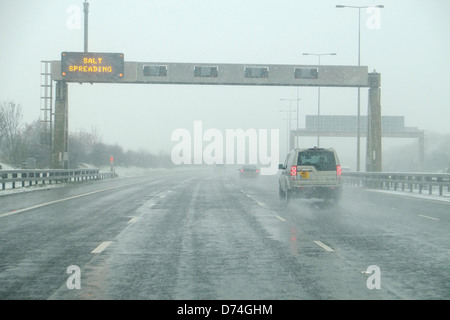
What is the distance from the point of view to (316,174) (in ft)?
65.3

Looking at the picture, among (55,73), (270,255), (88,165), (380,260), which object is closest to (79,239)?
(270,255)

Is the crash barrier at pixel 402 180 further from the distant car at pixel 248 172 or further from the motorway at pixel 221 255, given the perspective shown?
the distant car at pixel 248 172

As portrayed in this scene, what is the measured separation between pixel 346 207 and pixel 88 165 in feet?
184

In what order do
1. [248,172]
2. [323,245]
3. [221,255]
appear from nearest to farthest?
1. [221,255]
2. [323,245]
3. [248,172]

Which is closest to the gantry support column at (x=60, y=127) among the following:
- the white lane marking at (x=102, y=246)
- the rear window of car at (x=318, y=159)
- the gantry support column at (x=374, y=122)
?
the gantry support column at (x=374, y=122)

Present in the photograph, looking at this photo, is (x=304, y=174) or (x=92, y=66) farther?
(x=92, y=66)

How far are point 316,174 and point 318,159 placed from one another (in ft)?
1.95

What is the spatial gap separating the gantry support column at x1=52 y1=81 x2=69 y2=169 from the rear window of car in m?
20.9

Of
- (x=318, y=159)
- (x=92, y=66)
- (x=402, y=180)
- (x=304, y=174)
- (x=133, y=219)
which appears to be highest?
(x=92, y=66)

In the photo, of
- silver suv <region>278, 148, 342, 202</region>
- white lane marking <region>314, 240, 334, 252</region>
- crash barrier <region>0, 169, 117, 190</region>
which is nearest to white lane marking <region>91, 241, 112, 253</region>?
white lane marking <region>314, 240, 334, 252</region>

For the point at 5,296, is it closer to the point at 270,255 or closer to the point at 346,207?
the point at 270,255

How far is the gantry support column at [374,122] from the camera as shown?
117 ft

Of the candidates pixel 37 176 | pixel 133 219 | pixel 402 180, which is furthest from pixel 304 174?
pixel 37 176

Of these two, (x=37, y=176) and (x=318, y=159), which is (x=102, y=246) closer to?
(x=318, y=159)
